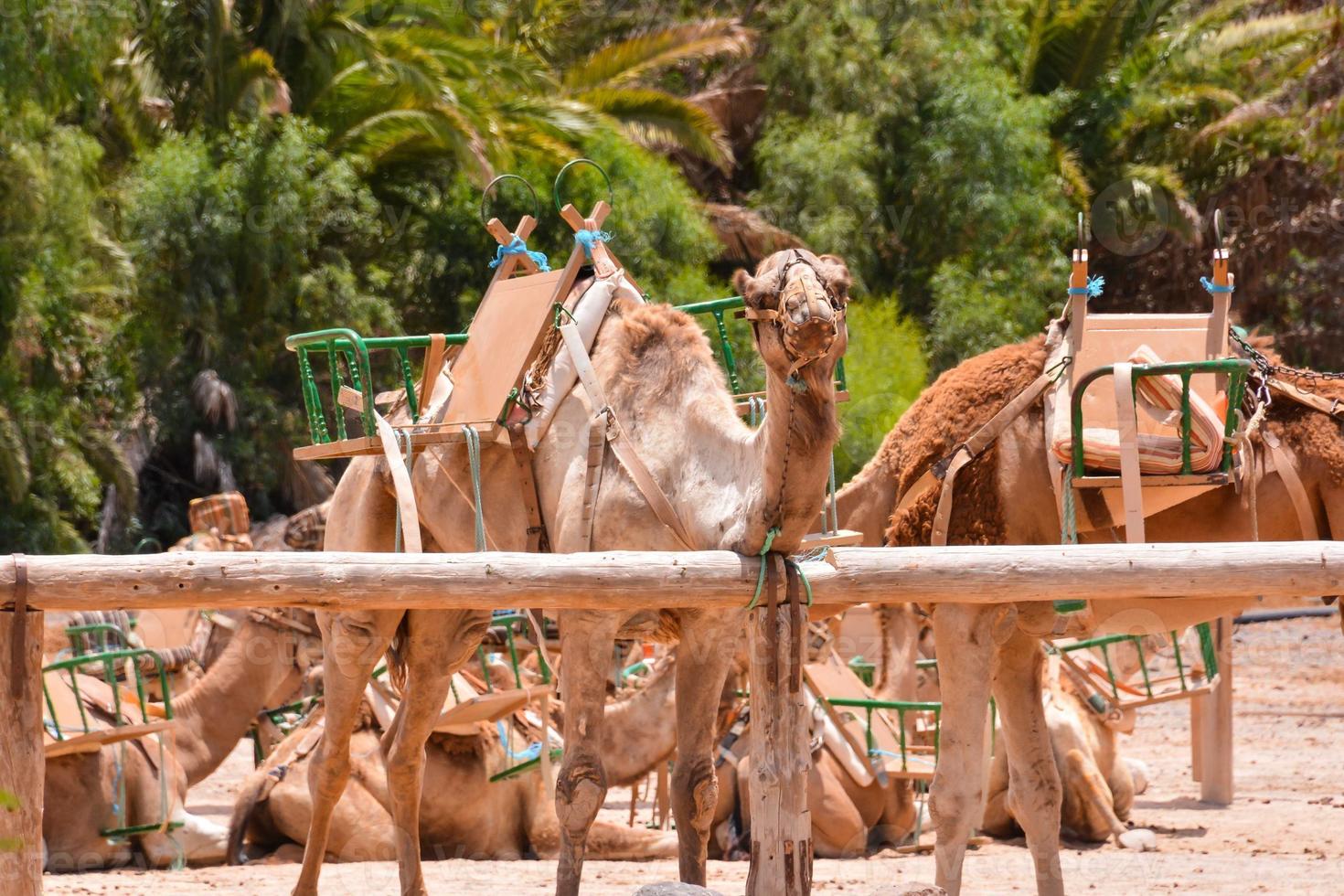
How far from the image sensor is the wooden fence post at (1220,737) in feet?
34.5

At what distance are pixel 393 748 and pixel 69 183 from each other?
40.6 feet

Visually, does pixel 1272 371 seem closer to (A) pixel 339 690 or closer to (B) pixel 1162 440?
(B) pixel 1162 440

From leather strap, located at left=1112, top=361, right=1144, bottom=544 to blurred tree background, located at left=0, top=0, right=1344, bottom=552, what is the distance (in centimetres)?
1260

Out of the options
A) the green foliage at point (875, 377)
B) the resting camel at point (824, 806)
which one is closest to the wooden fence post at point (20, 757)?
the resting camel at point (824, 806)

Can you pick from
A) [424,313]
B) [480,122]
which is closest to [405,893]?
[480,122]

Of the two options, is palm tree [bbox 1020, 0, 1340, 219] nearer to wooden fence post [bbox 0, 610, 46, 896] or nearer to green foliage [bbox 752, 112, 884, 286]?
green foliage [bbox 752, 112, 884, 286]

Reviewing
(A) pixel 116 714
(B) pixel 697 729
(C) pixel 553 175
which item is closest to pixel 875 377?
(C) pixel 553 175

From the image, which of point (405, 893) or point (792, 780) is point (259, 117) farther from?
point (792, 780)

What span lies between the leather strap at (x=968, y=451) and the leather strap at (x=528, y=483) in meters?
1.48

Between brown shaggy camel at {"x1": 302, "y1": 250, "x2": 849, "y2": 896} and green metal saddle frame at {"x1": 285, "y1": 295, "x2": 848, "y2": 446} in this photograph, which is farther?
green metal saddle frame at {"x1": 285, "y1": 295, "x2": 848, "y2": 446}

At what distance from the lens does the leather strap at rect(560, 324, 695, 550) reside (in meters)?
5.85

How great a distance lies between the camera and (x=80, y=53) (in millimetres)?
17031

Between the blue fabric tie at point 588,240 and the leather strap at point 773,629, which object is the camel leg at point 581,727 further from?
the blue fabric tie at point 588,240

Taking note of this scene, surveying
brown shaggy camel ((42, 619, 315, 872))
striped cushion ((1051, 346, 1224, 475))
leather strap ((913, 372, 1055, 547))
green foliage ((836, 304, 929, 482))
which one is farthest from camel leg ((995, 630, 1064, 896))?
green foliage ((836, 304, 929, 482))
